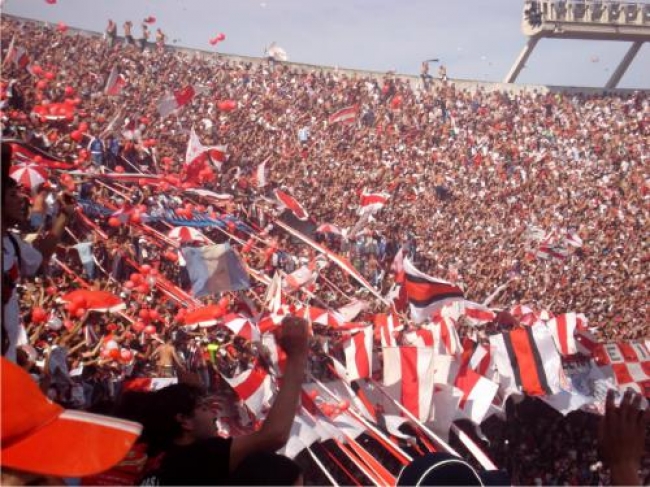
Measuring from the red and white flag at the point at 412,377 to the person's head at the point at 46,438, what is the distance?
5.16 metres

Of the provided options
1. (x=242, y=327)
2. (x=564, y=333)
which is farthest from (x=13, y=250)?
(x=564, y=333)

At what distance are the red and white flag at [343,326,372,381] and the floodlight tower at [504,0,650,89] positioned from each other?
10.5m

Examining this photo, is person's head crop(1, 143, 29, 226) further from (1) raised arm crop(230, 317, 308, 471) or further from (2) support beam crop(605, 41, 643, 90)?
(2) support beam crop(605, 41, 643, 90)

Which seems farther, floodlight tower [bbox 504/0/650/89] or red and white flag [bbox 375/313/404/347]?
floodlight tower [bbox 504/0/650/89]

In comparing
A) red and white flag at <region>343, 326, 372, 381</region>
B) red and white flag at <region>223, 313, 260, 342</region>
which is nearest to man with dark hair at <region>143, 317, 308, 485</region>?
red and white flag at <region>223, 313, 260, 342</region>

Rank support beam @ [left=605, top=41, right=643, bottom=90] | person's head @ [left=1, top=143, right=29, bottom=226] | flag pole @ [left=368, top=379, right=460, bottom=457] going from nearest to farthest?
person's head @ [left=1, top=143, right=29, bottom=226] < flag pole @ [left=368, top=379, right=460, bottom=457] < support beam @ [left=605, top=41, right=643, bottom=90]

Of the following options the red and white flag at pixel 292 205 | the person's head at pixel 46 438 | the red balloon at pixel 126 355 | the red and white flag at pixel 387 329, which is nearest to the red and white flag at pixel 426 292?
the red and white flag at pixel 387 329

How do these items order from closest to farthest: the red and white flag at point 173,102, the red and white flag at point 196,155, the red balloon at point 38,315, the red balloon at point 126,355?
the red balloon at point 38,315, the red balloon at point 126,355, the red and white flag at point 196,155, the red and white flag at point 173,102

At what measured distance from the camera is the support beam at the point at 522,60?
50.9ft

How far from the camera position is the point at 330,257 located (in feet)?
28.2

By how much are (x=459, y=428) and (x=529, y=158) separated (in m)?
9.01

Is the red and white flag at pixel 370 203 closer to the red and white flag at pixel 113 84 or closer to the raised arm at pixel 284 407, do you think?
the red and white flag at pixel 113 84

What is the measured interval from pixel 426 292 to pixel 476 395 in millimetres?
1014

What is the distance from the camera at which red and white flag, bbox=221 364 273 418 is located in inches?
213
